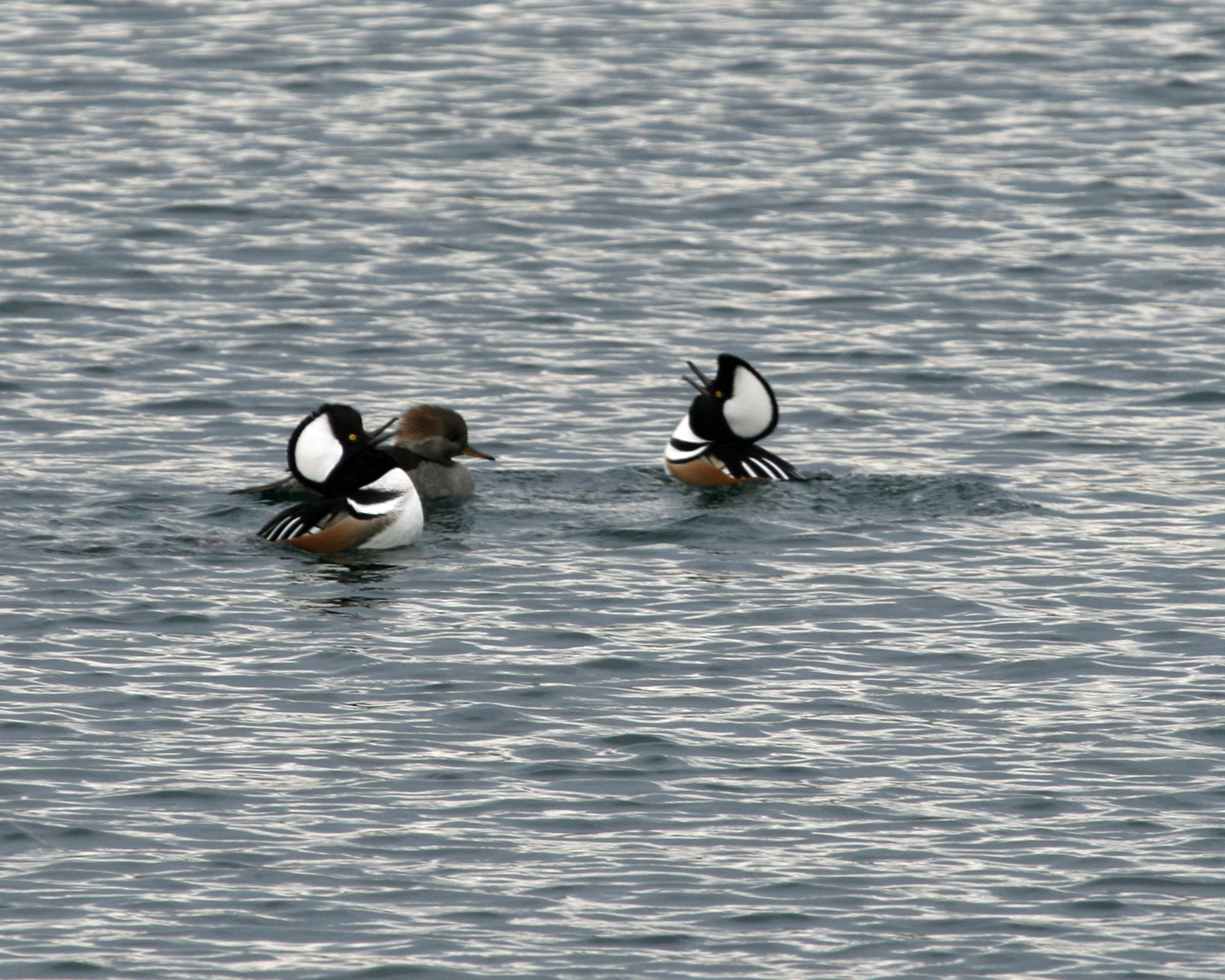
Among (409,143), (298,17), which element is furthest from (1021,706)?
(298,17)

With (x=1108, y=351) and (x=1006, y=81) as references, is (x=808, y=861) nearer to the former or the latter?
(x=1108, y=351)

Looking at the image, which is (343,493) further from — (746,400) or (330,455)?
(746,400)

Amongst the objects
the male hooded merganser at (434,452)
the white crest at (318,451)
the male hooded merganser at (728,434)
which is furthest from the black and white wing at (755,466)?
the white crest at (318,451)

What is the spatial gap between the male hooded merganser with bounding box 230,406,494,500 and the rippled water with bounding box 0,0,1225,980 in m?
→ 0.48

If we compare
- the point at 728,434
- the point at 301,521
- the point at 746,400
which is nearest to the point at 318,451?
the point at 301,521

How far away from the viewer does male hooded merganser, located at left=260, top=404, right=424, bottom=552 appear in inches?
569

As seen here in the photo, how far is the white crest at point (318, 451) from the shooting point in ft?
48.4

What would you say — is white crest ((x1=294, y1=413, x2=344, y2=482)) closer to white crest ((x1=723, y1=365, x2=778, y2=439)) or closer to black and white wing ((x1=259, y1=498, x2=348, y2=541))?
black and white wing ((x1=259, y1=498, x2=348, y2=541))

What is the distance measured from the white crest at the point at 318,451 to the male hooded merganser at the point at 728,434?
2.75 meters

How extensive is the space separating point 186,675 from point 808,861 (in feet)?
12.9

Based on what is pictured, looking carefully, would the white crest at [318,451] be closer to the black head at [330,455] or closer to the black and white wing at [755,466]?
the black head at [330,455]

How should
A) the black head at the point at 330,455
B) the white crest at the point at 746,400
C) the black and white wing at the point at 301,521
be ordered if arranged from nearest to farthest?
the black and white wing at the point at 301,521
the black head at the point at 330,455
the white crest at the point at 746,400

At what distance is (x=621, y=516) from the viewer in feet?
50.2

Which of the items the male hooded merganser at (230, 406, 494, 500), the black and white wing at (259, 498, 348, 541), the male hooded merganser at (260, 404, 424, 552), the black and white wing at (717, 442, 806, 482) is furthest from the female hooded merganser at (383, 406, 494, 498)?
the black and white wing at (717, 442, 806, 482)
